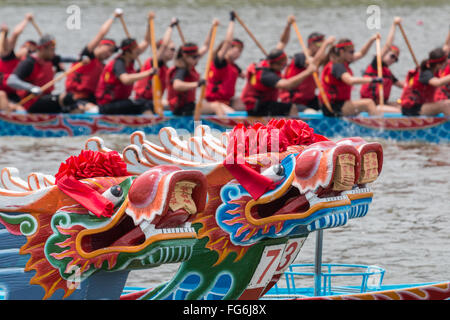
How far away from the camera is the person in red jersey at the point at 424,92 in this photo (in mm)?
11883

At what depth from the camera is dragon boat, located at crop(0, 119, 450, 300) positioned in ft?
13.8

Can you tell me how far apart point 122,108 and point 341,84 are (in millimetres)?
2622

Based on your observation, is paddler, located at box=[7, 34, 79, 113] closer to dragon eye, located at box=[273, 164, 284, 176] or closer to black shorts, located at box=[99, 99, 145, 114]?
black shorts, located at box=[99, 99, 145, 114]

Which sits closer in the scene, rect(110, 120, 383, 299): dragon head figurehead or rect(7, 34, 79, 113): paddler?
rect(110, 120, 383, 299): dragon head figurehead

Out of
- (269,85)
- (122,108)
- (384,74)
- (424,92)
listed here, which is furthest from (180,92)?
(424,92)

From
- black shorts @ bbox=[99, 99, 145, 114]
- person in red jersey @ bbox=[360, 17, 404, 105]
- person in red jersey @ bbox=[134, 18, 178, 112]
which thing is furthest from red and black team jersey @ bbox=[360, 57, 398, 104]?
black shorts @ bbox=[99, 99, 145, 114]

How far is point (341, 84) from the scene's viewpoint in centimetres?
1228

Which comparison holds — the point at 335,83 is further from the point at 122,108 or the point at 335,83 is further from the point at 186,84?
the point at 122,108

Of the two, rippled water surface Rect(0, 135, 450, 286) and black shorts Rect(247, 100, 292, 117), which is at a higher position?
black shorts Rect(247, 100, 292, 117)

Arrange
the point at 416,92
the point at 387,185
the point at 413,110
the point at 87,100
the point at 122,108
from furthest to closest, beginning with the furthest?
the point at 87,100, the point at 122,108, the point at 413,110, the point at 416,92, the point at 387,185

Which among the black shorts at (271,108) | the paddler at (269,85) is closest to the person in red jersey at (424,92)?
the paddler at (269,85)

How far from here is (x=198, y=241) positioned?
452 cm

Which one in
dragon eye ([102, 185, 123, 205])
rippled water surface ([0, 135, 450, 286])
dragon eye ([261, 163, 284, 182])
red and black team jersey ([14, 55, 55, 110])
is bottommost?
rippled water surface ([0, 135, 450, 286])

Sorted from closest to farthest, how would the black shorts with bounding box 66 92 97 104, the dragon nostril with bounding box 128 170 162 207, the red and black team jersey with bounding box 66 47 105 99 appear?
the dragon nostril with bounding box 128 170 162 207 < the red and black team jersey with bounding box 66 47 105 99 < the black shorts with bounding box 66 92 97 104
